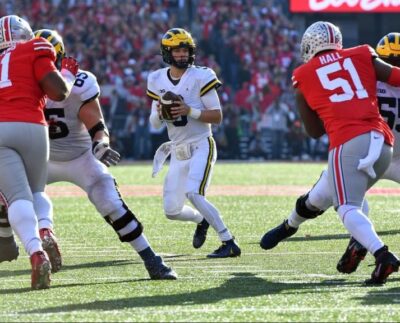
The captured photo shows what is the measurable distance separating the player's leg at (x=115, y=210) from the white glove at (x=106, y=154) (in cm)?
24

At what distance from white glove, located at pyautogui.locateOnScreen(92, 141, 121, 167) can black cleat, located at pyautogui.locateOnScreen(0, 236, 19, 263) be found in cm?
82

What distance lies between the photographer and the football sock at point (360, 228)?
19.7 ft

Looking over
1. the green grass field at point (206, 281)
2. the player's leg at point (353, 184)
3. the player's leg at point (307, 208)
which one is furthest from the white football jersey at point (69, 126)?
the player's leg at point (353, 184)

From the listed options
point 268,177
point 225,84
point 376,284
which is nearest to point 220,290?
point 376,284

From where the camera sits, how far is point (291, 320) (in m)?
4.88

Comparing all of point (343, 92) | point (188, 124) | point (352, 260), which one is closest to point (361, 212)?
point (352, 260)

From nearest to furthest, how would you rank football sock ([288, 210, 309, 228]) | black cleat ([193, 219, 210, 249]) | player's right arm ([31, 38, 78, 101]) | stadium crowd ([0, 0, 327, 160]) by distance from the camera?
player's right arm ([31, 38, 78, 101]), football sock ([288, 210, 309, 228]), black cleat ([193, 219, 210, 249]), stadium crowd ([0, 0, 327, 160])

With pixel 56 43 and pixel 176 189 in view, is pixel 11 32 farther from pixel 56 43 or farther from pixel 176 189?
pixel 176 189

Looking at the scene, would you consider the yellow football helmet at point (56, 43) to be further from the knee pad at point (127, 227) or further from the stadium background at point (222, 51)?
the stadium background at point (222, 51)

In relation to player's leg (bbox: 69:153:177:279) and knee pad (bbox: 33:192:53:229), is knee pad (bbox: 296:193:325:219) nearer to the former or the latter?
player's leg (bbox: 69:153:177:279)

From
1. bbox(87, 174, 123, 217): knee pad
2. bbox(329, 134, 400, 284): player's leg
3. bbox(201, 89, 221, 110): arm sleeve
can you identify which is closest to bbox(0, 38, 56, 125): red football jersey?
bbox(87, 174, 123, 217): knee pad

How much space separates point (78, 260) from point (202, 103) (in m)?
1.54

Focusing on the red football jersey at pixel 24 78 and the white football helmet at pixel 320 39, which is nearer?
the red football jersey at pixel 24 78

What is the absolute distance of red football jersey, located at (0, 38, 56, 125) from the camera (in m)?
6.25
